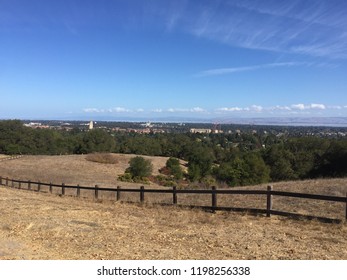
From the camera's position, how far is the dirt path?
25.6 feet

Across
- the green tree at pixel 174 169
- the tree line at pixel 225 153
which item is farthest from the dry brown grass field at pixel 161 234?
the green tree at pixel 174 169

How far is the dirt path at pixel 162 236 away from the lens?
7.80 m

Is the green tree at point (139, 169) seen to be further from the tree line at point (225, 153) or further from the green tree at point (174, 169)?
the tree line at point (225, 153)

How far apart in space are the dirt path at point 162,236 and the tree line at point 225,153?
Result: 3692 centimetres

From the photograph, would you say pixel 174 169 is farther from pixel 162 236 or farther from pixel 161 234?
pixel 162 236

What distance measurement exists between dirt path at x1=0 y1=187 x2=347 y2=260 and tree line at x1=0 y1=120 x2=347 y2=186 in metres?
36.9

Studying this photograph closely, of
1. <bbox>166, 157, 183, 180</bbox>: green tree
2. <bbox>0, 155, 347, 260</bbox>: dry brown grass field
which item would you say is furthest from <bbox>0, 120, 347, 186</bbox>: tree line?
<bbox>0, 155, 347, 260</bbox>: dry brown grass field

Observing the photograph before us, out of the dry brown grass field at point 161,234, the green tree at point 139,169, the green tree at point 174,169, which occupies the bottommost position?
the green tree at point 174,169

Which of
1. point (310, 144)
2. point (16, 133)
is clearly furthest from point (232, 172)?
point (16, 133)

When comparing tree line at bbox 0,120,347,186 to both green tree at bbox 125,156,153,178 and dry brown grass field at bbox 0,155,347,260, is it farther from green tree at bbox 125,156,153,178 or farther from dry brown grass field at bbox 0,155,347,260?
dry brown grass field at bbox 0,155,347,260

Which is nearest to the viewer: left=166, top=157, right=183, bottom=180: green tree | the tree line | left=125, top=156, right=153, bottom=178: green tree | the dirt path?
the dirt path

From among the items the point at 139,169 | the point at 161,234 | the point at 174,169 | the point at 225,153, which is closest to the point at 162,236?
the point at 161,234

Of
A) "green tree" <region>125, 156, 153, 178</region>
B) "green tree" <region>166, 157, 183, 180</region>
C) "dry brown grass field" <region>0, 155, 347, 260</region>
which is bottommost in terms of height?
"green tree" <region>166, 157, 183, 180</region>

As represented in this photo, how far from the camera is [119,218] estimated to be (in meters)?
12.3
